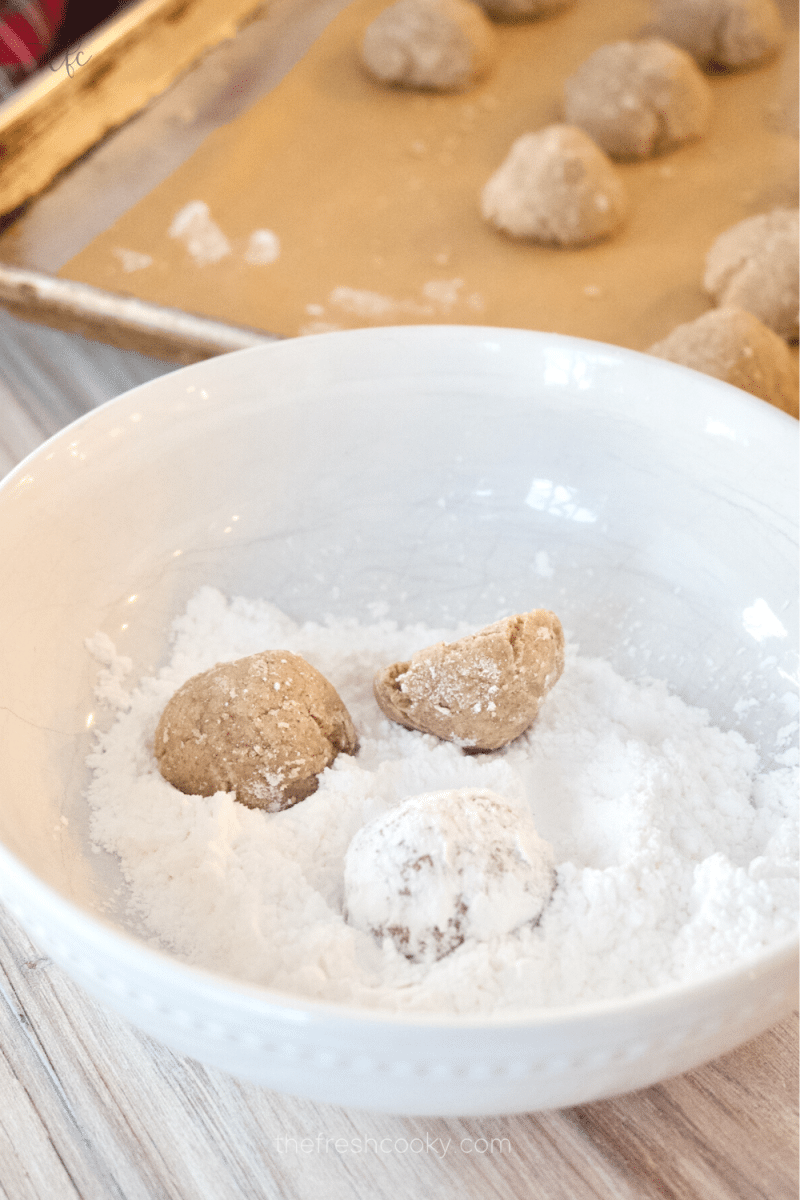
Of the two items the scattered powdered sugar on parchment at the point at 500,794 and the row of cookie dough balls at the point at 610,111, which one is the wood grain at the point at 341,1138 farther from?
the row of cookie dough balls at the point at 610,111

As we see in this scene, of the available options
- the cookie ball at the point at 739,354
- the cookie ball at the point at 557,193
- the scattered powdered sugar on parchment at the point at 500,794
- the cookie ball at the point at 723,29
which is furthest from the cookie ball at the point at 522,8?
the scattered powdered sugar on parchment at the point at 500,794

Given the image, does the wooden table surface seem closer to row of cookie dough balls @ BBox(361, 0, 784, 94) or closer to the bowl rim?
the bowl rim

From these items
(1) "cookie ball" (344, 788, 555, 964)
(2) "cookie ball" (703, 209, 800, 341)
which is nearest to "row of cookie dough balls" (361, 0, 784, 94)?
(2) "cookie ball" (703, 209, 800, 341)

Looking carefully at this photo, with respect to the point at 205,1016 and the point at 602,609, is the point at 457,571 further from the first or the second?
the point at 205,1016

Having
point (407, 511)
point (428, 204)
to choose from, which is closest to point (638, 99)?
point (428, 204)

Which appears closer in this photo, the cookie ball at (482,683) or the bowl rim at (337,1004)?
the bowl rim at (337,1004)

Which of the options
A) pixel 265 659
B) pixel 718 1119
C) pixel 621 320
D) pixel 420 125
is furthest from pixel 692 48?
pixel 718 1119

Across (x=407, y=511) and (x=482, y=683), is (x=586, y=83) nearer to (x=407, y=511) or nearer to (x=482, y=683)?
(x=407, y=511)
